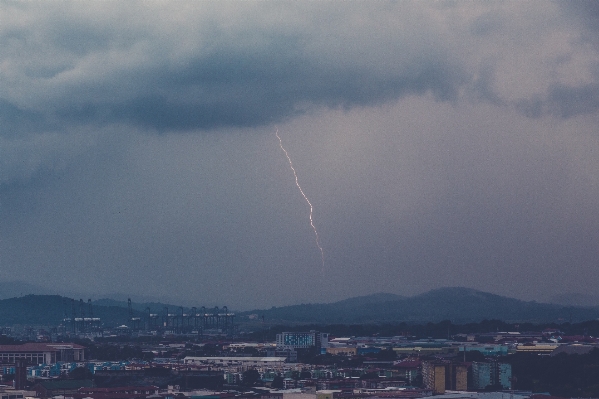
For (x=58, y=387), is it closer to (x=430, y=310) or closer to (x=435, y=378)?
(x=435, y=378)

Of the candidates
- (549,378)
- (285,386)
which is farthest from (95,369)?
(549,378)

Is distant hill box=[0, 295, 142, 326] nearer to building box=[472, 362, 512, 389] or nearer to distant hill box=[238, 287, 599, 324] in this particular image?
distant hill box=[238, 287, 599, 324]

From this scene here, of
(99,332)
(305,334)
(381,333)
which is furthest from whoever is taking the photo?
(99,332)

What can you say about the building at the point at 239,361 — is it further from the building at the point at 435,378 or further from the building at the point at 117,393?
the building at the point at 117,393

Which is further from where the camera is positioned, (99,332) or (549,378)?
(99,332)

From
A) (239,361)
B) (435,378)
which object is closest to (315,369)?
(239,361)

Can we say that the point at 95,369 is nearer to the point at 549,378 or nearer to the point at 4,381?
the point at 4,381
